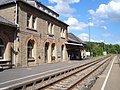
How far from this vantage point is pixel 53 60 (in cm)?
3769

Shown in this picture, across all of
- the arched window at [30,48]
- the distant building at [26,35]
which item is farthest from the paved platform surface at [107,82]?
the arched window at [30,48]

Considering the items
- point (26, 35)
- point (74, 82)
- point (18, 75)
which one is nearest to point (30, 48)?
point (26, 35)

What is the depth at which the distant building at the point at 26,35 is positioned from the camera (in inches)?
939

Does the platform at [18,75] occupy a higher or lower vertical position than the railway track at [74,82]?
higher

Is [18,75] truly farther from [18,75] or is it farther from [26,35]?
[26,35]

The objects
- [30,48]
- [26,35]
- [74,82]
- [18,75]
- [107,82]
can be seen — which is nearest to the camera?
[74,82]

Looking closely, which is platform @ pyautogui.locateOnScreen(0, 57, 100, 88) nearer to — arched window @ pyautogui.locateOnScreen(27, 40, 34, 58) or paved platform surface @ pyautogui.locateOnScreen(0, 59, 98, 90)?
paved platform surface @ pyautogui.locateOnScreen(0, 59, 98, 90)

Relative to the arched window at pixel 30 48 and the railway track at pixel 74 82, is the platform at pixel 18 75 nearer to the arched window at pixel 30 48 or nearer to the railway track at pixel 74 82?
the railway track at pixel 74 82

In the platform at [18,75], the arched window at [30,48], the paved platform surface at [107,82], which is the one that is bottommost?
the paved platform surface at [107,82]

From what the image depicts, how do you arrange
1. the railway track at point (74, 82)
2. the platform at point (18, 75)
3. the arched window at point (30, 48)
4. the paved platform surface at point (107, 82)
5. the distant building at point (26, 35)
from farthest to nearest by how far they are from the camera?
1. the arched window at point (30, 48)
2. the distant building at point (26, 35)
3. the platform at point (18, 75)
4. the paved platform surface at point (107, 82)
5. the railway track at point (74, 82)

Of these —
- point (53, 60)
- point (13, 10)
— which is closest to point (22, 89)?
point (13, 10)

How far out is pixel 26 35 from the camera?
27.3 meters

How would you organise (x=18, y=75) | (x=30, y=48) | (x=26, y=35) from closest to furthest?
(x=18, y=75) → (x=26, y=35) → (x=30, y=48)

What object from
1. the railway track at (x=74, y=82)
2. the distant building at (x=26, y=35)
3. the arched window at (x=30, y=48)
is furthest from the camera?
the arched window at (x=30, y=48)
